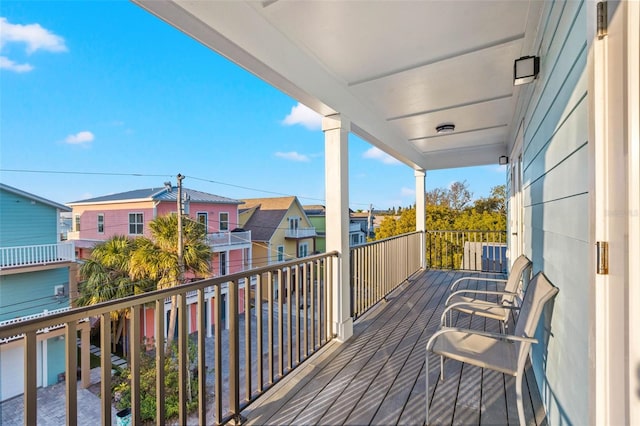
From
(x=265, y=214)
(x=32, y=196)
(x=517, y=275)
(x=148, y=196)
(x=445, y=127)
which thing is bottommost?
(x=517, y=275)

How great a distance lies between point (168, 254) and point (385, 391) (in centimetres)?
604

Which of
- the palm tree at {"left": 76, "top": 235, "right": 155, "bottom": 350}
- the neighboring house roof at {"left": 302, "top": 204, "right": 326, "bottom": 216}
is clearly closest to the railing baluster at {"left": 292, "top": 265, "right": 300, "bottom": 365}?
the palm tree at {"left": 76, "top": 235, "right": 155, "bottom": 350}

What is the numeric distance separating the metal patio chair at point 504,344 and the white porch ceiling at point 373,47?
1772mm

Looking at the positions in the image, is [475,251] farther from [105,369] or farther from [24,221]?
[24,221]

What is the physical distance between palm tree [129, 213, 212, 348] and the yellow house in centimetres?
295

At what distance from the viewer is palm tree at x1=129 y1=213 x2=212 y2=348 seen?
20.7ft

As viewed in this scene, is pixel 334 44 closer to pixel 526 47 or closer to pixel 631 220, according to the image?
pixel 526 47

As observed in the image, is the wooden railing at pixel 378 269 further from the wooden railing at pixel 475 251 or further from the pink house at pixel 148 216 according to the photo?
the pink house at pixel 148 216

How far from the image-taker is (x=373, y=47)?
2.25 m

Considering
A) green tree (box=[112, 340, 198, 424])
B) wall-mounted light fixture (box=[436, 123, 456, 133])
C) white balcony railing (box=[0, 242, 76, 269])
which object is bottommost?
green tree (box=[112, 340, 198, 424])

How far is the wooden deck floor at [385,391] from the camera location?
1.74 m

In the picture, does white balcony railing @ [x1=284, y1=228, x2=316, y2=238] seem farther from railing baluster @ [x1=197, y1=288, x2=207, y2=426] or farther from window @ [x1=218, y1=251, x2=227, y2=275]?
railing baluster @ [x1=197, y1=288, x2=207, y2=426]

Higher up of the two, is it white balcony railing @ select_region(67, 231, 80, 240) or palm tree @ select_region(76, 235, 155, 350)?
white balcony railing @ select_region(67, 231, 80, 240)

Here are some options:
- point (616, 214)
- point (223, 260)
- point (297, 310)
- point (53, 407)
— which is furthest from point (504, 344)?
point (223, 260)
